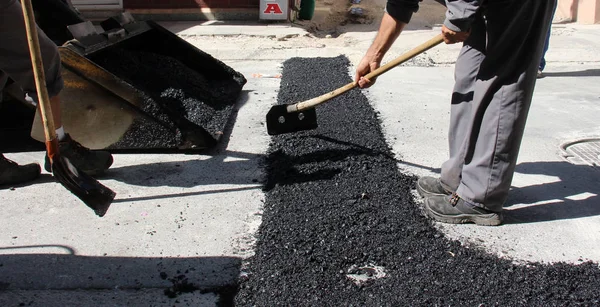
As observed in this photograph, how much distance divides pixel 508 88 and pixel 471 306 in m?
1.10

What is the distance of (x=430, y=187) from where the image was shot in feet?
10.9

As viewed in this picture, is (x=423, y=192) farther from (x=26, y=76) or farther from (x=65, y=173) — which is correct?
(x=26, y=76)

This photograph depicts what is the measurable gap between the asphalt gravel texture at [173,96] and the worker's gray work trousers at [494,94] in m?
1.77

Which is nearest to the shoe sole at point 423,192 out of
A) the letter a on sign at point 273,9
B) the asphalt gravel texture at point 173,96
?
the asphalt gravel texture at point 173,96

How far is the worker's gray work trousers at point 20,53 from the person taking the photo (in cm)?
307

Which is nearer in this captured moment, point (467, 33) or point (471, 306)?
point (471, 306)

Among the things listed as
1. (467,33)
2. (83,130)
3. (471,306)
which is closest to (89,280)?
(83,130)

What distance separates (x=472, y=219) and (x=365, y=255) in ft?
2.44

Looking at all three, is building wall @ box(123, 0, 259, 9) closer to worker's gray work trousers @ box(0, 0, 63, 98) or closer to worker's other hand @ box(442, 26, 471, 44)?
worker's gray work trousers @ box(0, 0, 63, 98)

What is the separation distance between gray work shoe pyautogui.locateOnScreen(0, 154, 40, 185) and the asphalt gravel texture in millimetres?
531

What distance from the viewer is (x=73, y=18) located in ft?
15.1

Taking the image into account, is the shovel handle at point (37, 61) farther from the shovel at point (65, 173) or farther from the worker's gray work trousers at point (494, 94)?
the worker's gray work trousers at point (494, 94)

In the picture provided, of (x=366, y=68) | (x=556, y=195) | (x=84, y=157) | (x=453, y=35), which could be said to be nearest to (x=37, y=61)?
(x=84, y=157)

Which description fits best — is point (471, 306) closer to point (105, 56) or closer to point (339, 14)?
point (105, 56)
